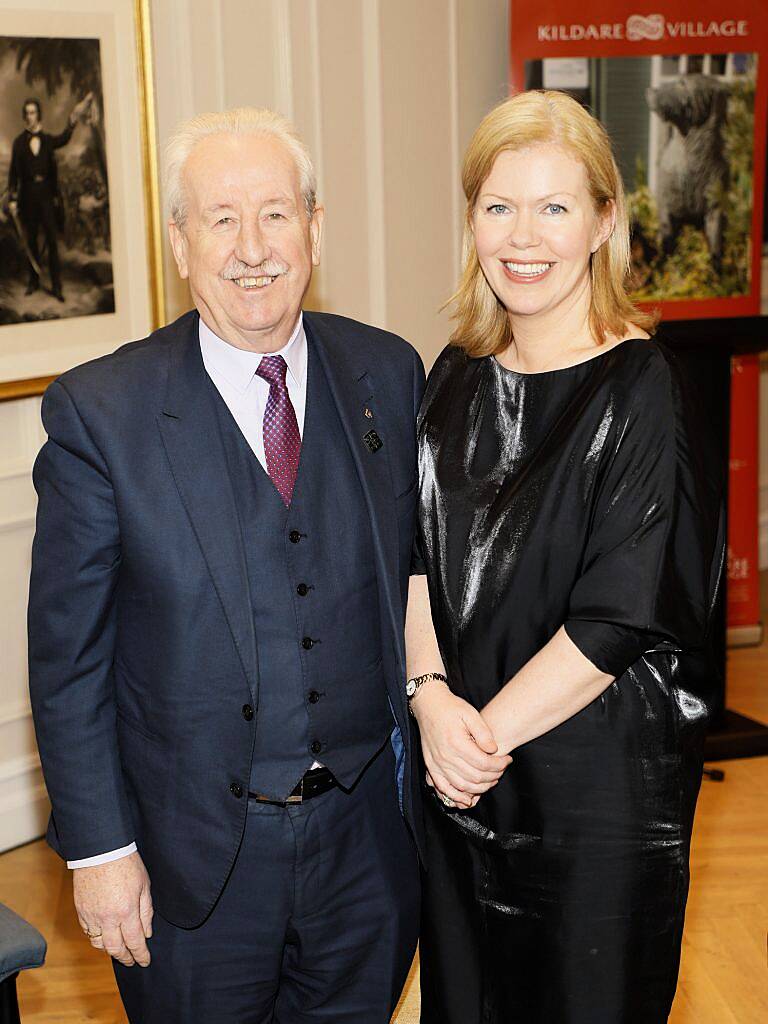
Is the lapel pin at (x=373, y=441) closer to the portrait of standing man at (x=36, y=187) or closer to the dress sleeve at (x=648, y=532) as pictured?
the dress sleeve at (x=648, y=532)

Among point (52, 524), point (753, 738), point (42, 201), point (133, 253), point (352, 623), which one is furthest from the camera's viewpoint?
point (753, 738)

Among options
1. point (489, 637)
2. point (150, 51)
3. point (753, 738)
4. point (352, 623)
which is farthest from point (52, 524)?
point (753, 738)

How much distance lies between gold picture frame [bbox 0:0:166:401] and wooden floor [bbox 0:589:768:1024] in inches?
59.3

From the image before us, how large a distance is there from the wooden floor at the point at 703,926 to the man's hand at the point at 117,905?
130cm

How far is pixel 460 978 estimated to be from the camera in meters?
2.26

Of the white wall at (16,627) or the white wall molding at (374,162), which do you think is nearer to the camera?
the white wall at (16,627)

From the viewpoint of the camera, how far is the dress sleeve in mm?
1951

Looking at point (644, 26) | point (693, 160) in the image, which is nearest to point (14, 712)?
point (693, 160)

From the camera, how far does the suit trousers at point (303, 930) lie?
81.3 inches

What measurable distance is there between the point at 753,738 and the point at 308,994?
9.49ft

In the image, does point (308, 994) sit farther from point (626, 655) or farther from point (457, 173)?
point (457, 173)

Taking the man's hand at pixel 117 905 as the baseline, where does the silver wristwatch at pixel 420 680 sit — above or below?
above

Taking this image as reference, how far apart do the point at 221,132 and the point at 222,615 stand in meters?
0.76

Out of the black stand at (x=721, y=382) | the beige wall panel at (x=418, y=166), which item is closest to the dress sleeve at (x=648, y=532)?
the black stand at (x=721, y=382)
